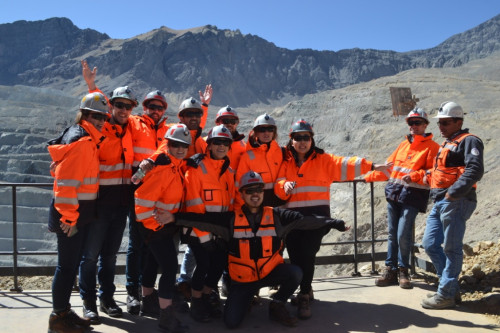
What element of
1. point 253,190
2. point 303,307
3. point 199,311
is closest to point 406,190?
point 303,307

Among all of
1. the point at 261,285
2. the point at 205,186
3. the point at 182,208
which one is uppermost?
the point at 205,186

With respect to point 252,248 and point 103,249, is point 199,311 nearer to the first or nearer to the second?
point 252,248

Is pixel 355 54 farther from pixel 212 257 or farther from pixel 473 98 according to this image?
pixel 212 257

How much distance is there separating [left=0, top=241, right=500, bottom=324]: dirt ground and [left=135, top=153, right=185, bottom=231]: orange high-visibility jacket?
3.32 meters

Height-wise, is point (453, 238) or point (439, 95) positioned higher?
point (439, 95)

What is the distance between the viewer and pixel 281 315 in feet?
14.5

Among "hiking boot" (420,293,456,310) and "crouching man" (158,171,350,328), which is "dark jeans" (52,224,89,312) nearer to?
"crouching man" (158,171,350,328)

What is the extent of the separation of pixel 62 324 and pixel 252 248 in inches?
71.1

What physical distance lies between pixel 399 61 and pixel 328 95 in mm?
113352

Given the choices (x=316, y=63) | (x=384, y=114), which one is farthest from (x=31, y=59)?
(x=384, y=114)

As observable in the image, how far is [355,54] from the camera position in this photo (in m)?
150

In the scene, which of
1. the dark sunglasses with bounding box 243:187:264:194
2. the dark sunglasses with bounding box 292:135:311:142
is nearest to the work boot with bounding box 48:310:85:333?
the dark sunglasses with bounding box 243:187:264:194

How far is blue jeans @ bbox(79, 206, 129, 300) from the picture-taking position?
429 cm

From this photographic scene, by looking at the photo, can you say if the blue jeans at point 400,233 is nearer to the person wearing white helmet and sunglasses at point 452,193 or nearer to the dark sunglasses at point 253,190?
the person wearing white helmet and sunglasses at point 452,193
